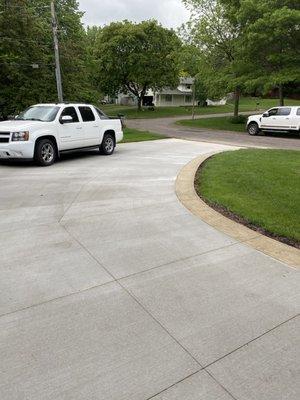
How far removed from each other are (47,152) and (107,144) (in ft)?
9.32

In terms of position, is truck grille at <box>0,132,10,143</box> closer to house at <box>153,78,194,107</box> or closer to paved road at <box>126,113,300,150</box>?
paved road at <box>126,113,300,150</box>

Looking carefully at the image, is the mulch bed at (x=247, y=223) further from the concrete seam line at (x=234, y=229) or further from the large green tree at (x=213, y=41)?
the large green tree at (x=213, y=41)

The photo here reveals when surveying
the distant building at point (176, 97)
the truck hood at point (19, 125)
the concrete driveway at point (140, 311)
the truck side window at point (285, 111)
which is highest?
the distant building at point (176, 97)

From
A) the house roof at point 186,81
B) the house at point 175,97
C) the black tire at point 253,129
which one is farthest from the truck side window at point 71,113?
the house at point 175,97

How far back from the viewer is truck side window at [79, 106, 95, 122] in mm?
12448

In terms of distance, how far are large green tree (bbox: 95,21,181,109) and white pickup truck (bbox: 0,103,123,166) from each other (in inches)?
1454

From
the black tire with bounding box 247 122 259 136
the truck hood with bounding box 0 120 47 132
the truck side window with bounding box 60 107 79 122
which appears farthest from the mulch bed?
the black tire with bounding box 247 122 259 136

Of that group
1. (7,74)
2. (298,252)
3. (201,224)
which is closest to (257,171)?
(201,224)

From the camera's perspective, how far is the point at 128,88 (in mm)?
54250

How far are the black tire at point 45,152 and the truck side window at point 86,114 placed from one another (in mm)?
1749

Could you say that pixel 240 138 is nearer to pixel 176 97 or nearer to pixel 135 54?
pixel 135 54

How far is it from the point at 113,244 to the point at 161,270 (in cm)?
96

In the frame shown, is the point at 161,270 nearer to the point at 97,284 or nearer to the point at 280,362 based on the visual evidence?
the point at 97,284

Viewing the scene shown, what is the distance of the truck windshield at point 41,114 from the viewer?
11.4 meters
